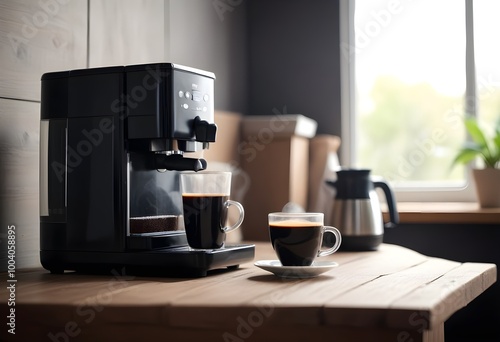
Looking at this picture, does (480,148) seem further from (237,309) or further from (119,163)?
(237,309)

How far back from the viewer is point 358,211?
6.49 ft

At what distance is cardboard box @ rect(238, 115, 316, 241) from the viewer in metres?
2.45

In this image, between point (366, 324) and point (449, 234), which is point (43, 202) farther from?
point (449, 234)

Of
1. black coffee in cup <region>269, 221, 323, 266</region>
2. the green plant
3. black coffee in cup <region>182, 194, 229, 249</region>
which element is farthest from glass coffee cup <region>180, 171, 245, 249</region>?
the green plant

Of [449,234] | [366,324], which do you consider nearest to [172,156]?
[366,324]

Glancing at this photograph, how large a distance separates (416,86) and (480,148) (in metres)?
0.44

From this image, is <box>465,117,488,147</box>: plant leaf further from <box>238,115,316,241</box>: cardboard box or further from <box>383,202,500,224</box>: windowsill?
<box>238,115,316,241</box>: cardboard box

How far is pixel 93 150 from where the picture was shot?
1360 millimetres

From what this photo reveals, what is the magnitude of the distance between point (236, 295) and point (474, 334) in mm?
1672

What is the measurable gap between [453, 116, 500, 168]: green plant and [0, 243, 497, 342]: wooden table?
1.38m

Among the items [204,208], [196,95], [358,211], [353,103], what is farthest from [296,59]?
[204,208]

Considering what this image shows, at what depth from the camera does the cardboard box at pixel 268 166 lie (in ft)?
8.02

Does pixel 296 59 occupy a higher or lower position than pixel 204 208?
higher

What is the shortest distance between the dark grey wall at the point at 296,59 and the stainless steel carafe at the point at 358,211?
800mm
